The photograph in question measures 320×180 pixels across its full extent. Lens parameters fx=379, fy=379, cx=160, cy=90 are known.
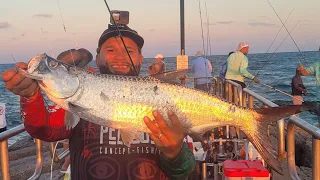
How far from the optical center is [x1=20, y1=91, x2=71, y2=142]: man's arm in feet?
8.74

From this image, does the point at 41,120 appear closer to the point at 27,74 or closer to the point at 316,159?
the point at 27,74

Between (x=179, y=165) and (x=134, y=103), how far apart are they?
66 cm

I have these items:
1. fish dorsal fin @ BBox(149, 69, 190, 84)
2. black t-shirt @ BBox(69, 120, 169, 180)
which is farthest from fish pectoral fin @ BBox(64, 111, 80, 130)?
fish dorsal fin @ BBox(149, 69, 190, 84)

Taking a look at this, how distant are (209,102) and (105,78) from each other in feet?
2.52

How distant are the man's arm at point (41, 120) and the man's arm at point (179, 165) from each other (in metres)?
0.86

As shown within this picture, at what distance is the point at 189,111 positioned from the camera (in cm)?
273

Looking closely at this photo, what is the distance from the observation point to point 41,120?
2822mm

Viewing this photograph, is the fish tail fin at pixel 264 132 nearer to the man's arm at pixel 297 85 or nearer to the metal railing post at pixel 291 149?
the metal railing post at pixel 291 149

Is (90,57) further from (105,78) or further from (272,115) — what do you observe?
(272,115)

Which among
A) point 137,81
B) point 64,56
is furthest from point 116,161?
point 64,56

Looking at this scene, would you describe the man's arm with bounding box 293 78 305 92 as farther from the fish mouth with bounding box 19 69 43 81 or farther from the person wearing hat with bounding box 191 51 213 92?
the fish mouth with bounding box 19 69 43 81

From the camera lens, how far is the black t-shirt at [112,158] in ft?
9.96

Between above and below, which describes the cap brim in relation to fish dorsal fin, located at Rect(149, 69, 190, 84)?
above

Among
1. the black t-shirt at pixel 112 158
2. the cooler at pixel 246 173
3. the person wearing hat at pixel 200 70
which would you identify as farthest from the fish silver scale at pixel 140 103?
the person wearing hat at pixel 200 70
